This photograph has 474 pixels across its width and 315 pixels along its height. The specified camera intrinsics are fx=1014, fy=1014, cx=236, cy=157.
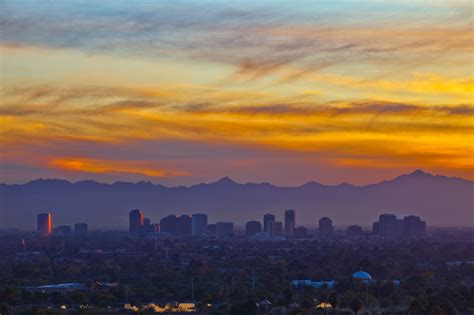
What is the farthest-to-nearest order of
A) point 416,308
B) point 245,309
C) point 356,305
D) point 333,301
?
1. point 333,301
2. point 356,305
3. point 416,308
4. point 245,309

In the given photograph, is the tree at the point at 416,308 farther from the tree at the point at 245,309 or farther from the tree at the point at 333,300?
the tree at the point at 245,309

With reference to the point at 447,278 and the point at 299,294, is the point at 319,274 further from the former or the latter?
the point at 299,294

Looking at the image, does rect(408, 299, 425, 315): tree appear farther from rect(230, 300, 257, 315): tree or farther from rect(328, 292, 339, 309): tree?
rect(230, 300, 257, 315): tree

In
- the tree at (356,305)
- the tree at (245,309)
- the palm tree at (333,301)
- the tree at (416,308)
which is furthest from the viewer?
the palm tree at (333,301)

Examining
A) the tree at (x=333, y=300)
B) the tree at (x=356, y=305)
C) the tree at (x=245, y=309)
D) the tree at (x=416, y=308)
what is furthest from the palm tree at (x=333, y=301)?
the tree at (x=245, y=309)

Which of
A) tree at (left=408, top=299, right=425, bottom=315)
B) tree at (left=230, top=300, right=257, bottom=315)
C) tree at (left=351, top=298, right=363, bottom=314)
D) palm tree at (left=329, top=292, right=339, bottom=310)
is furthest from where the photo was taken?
palm tree at (left=329, top=292, right=339, bottom=310)

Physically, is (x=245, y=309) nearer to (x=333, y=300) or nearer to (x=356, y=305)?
(x=356, y=305)

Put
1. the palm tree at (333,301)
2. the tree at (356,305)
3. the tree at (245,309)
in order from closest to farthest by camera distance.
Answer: the tree at (245,309)
the tree at (356,305)
the palm tree at (333,301)

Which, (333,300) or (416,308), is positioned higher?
(333,300)

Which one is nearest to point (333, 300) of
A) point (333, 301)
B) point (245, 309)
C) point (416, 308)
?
point (333, 301)

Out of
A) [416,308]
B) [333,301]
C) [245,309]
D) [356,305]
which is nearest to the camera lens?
[245,309]

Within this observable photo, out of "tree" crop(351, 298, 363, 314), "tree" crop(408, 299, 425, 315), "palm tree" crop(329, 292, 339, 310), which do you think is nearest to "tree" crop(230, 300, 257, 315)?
"tree" crop(351, 298, 363, 314)
